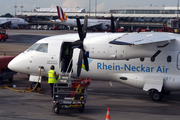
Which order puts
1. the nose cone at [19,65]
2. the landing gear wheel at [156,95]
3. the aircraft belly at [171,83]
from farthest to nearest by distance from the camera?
the nose cone at [19,65], the landing gear wheel at [156,95], the aircraft belly at [171,83]

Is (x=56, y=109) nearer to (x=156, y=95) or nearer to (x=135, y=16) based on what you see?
(x=156, y=95)

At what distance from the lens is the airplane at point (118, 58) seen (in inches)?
534

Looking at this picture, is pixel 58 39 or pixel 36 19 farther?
pixel 36 19

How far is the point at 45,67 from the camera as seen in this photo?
643 inches

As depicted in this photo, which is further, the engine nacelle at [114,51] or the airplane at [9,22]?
the airplane at [9,22]

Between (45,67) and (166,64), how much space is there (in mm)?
7705

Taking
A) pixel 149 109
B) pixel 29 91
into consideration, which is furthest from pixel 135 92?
pixel 29 91

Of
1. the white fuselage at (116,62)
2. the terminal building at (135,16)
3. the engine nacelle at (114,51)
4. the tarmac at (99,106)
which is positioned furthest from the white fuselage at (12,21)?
the engine nacelle at (114,51)

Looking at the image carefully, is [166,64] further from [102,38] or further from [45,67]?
[45,67]

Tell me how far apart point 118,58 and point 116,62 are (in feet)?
6.23

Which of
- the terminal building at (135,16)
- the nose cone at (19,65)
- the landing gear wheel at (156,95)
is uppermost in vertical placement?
the terminal building at (135,16)

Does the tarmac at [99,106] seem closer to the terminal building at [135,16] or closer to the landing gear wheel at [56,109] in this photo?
the landing gear wheel at [56,109]

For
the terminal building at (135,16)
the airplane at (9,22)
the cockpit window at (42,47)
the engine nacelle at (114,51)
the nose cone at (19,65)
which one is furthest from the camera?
the terminal building at (135,16)

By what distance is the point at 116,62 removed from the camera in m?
15.5
